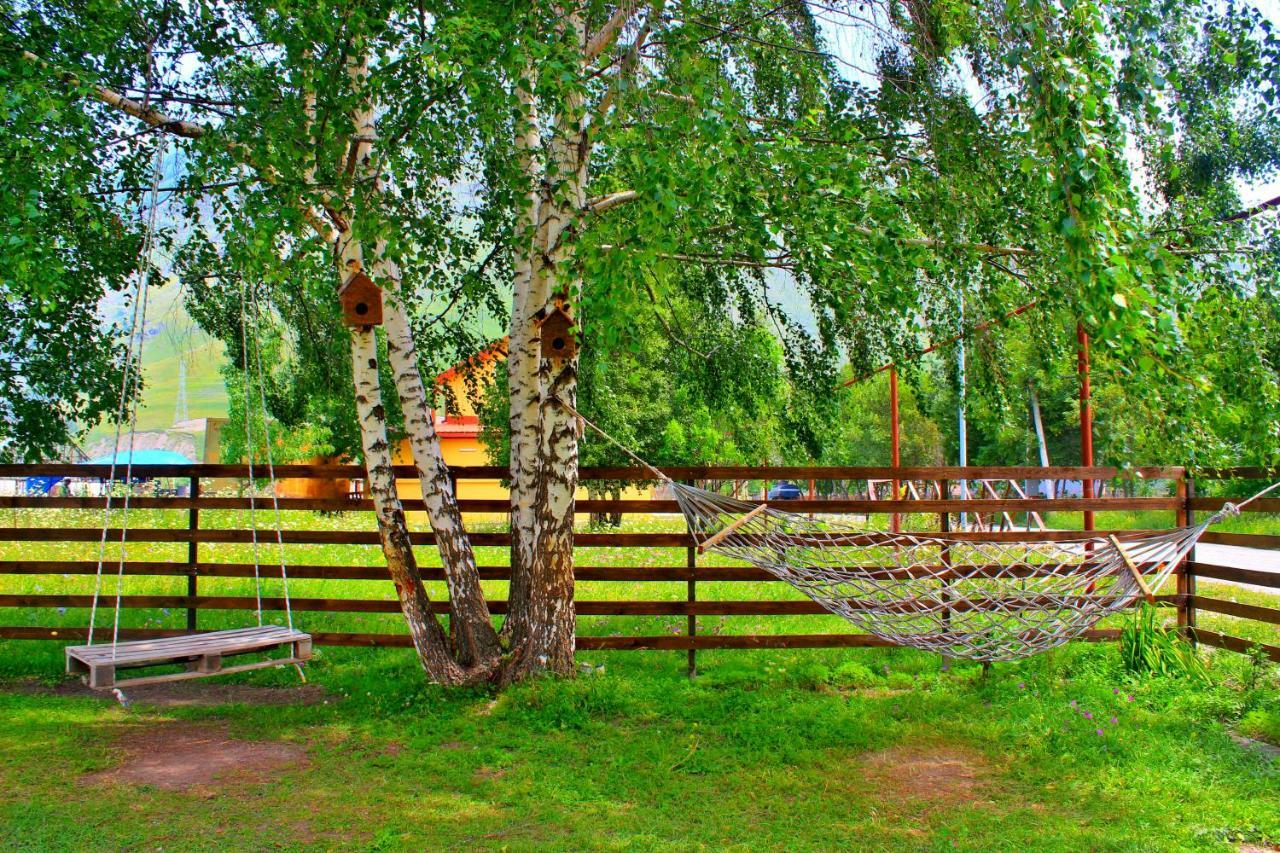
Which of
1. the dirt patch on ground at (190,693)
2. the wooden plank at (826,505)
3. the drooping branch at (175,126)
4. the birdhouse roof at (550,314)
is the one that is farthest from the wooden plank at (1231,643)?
the drooping branch at (175,126)

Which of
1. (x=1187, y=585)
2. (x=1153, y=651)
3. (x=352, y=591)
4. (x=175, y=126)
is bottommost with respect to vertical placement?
(x=352, y=591)

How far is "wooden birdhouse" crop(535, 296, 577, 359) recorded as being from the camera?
4734 mm

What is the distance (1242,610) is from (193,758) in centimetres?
542

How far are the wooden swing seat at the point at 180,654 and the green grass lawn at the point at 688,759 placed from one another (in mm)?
498

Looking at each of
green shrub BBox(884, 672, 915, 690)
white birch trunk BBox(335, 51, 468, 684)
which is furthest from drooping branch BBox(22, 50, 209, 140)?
green shrub BBox(884, 672, 915, 690)

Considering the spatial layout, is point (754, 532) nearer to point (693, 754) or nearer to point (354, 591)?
point (693, 754)

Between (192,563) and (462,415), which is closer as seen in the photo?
(192,563)

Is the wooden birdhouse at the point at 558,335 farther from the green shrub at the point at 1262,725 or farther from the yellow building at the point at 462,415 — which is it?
the green shrub at the point at 1262,725

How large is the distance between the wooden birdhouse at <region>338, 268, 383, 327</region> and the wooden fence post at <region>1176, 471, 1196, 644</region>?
15.6ft

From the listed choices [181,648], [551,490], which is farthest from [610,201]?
[181,648]

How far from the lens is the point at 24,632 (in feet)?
18.9

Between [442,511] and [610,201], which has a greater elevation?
[610,201]

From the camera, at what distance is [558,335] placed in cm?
475

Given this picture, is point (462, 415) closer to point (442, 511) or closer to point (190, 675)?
point (442, 511)
